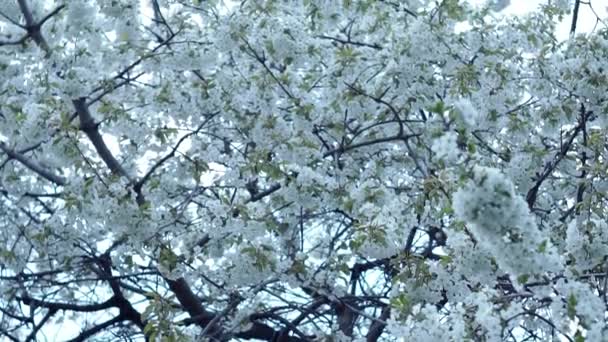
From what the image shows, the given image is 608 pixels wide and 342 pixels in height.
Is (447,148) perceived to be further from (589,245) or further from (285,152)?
(285,152)

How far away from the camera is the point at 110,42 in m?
7.86

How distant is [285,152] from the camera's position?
641cm

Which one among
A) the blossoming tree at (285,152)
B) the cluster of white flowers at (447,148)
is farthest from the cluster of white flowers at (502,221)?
the blossoming tree at (285,152)

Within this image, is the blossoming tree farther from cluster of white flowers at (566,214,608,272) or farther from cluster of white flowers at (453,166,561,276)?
cluster of white flowers at (453,166,561,276)

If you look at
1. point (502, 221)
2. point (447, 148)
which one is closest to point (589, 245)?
point (502, 221)

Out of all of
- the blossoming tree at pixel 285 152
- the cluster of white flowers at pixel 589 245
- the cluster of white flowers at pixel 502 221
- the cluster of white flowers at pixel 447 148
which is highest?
the blossoming tree at pixel 285 152

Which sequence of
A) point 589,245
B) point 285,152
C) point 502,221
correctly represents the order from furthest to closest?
point 285,152, point 589,245, point 502,221

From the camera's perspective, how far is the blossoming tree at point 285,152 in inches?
233

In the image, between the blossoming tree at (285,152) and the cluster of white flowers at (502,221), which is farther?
the blossoming tree at (285,152)

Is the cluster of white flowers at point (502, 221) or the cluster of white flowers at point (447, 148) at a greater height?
the cluster of white flowers at point (447, 148)

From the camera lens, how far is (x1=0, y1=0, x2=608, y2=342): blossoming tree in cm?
591

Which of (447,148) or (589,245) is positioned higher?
(589,245)

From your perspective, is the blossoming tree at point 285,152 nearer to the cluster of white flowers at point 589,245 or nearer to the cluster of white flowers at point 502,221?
the cluster of white flowers at point 589,245

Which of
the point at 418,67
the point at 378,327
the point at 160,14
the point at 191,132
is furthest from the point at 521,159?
the point at 160,14
